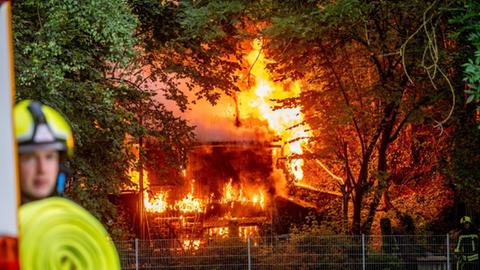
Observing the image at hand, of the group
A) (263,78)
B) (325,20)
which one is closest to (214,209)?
(263,78)

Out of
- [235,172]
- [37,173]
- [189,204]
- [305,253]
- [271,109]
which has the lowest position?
[305,253]

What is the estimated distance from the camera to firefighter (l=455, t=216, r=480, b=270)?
1250 centimetres

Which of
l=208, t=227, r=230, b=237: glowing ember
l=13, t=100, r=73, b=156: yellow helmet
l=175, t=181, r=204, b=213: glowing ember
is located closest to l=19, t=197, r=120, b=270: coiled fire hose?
l=13, t=100, r=73, b=156: yellow helmet

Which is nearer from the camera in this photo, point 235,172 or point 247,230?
point 247,230

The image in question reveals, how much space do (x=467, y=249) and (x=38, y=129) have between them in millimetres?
11338

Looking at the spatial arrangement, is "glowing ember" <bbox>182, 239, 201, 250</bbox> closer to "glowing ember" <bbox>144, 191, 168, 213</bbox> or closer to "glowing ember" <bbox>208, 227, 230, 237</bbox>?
"glowing ember" <bbox>208, 227, 230, 237</bbox>

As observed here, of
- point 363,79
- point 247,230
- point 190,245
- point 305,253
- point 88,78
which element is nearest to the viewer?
point 88,78

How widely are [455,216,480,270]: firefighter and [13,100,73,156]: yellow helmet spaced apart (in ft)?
35.7

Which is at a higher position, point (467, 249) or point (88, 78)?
point (88, 78)

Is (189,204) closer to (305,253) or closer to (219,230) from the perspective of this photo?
(219,230)

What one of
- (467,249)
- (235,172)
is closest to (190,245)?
(467,249)

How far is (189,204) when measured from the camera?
894 inches

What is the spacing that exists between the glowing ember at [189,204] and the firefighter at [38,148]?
1947 cm

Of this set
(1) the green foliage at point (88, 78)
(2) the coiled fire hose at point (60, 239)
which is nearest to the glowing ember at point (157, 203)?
(1) the green foliage at point (88, 78)
